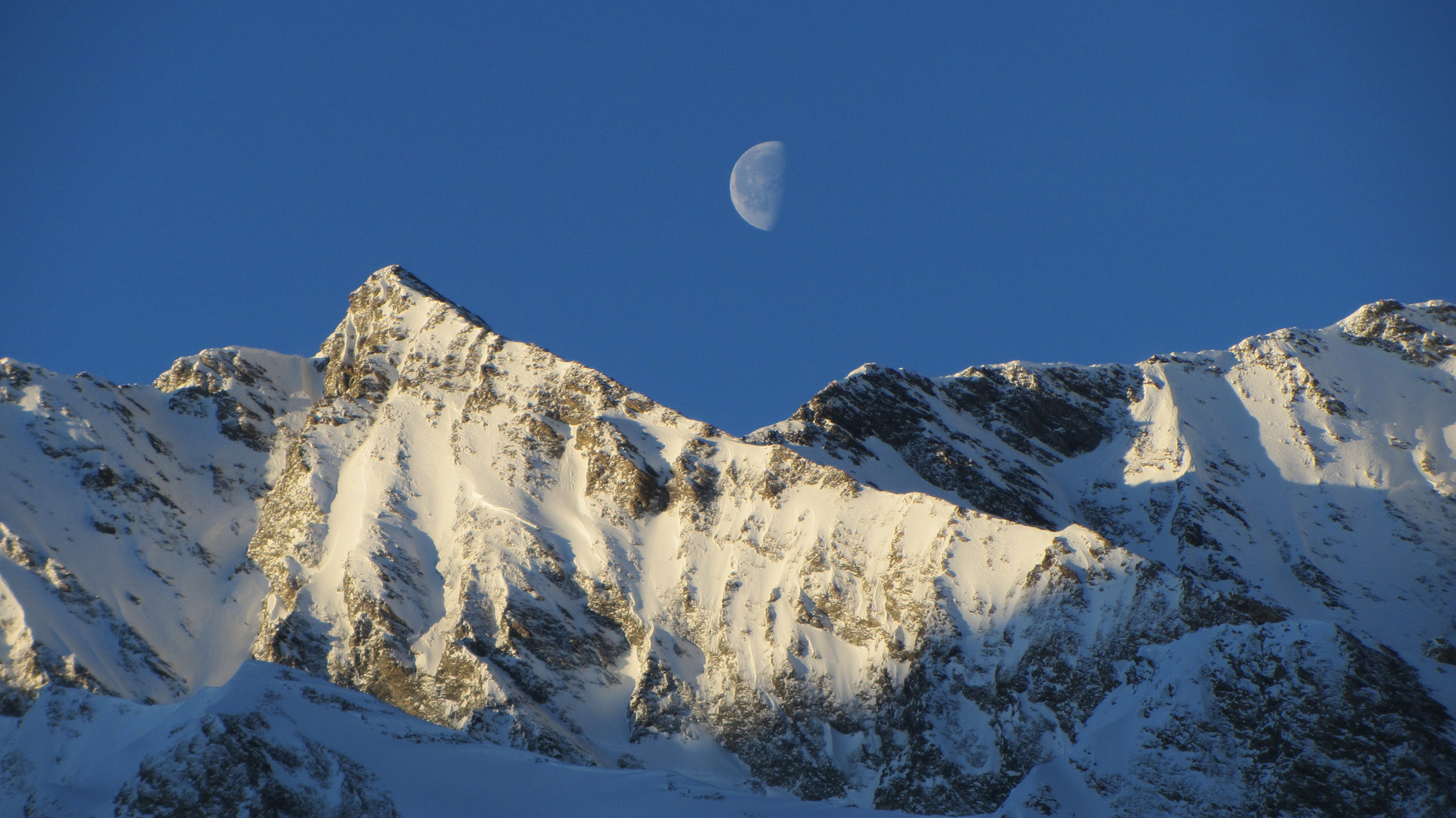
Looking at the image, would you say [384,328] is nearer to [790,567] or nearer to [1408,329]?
[790,567]

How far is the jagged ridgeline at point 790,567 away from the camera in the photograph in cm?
7150

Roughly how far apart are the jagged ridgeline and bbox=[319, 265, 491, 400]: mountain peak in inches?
22.1

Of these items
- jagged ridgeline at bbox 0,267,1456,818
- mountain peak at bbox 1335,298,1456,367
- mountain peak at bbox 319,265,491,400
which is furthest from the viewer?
mountain peak at bbox 1335,298,1456,367

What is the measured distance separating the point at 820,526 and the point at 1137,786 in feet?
168

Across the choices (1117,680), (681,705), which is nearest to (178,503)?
(681,705)

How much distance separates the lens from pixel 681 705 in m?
108

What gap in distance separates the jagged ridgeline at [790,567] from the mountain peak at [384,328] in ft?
1.84

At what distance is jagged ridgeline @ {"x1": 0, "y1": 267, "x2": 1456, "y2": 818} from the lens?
7150 centimetres

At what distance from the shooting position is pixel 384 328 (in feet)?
501

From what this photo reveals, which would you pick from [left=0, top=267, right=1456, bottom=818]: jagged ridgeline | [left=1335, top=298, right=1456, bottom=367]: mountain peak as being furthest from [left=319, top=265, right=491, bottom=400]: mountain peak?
[left=1335, top=298, right=1456, bottom=367]: mountain peak

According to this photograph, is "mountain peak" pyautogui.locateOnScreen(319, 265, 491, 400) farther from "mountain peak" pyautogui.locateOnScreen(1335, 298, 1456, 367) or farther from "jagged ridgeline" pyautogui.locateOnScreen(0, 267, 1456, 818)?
"mountain peak" pyautogui.locateOnScreen(1335, 298, 1456, 367)

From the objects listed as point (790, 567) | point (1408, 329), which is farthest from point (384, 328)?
point (1408, 329)

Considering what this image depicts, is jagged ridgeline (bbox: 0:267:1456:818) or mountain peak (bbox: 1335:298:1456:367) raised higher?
mountain peak (bbox: 1335:298:1456:367)

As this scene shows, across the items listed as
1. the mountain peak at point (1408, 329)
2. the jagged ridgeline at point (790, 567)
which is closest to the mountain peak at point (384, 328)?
the jagged ridgeline at point (790, 567)
